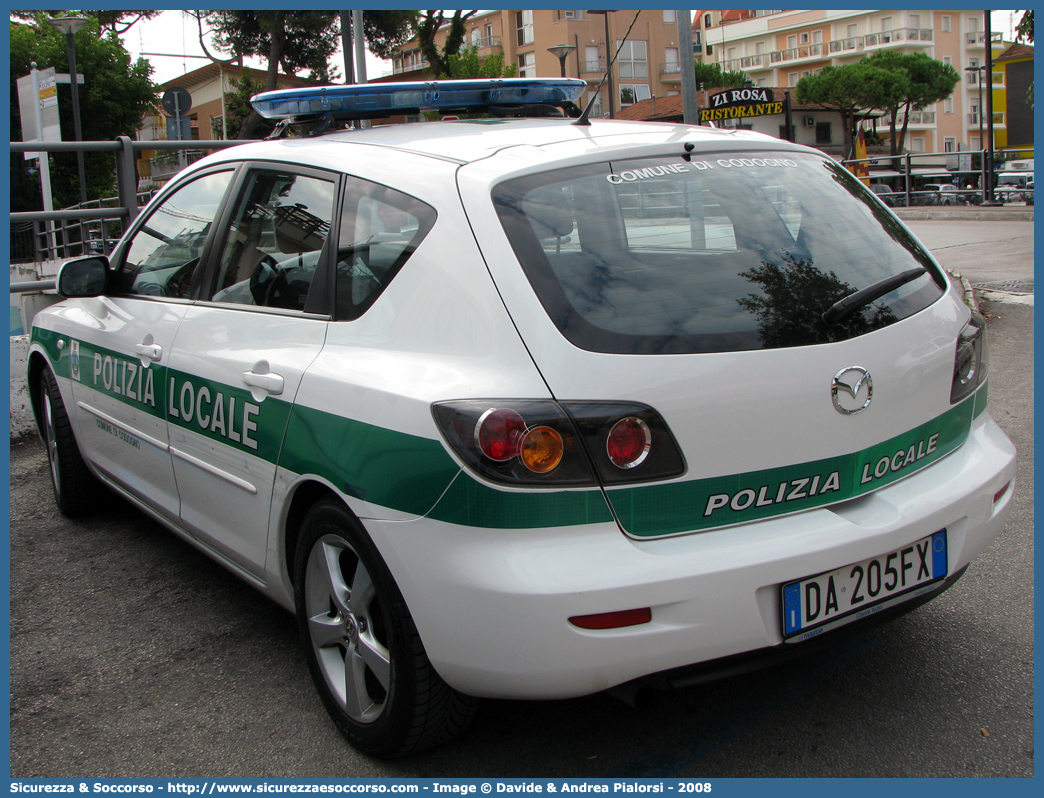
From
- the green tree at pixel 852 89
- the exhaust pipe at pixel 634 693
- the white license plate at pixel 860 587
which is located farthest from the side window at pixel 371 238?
the green tree at pixel 852 89

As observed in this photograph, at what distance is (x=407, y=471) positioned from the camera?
7.29 ft

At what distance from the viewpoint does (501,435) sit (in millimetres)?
2102

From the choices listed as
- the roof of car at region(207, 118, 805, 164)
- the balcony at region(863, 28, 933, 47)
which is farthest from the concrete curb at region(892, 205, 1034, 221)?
the balcony at region(863, 28, 933, 47)

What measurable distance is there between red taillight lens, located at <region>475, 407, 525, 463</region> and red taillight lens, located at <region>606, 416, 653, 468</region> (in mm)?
195

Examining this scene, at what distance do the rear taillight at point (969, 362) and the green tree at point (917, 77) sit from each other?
81782 millimetres

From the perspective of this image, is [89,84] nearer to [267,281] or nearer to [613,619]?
[267,281]

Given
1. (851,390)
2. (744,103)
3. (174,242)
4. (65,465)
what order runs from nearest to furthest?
(851,390) < (174,242) < (65,465) < (744,103)

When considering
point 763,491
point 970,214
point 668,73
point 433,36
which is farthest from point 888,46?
point 763,491

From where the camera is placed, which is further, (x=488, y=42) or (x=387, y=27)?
(x=488, y=42)

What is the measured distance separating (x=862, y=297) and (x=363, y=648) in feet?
4.98

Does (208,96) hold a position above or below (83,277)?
above

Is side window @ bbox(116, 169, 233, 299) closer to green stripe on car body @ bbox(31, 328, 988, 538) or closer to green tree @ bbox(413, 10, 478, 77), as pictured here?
green stripe on car body @ bbox(31, 328, 988, 538)

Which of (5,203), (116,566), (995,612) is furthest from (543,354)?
(5,203)

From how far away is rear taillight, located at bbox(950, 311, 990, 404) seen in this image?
263 centimetres
